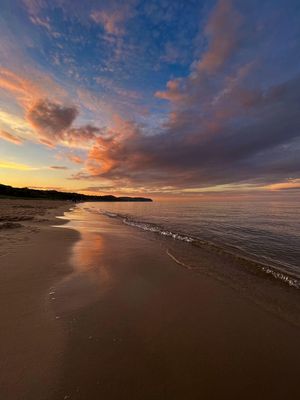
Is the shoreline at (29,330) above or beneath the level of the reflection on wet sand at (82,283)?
beneath

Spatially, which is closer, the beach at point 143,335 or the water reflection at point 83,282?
the beach at point 143,335

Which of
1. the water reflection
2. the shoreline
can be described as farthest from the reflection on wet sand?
the shoreline

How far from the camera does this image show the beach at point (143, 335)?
271 cm

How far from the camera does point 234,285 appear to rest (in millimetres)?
6375

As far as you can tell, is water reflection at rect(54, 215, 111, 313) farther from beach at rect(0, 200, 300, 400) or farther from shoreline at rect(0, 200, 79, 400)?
shoreline at rect(0, 200, 79, 400)

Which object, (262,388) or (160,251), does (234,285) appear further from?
(160,251)

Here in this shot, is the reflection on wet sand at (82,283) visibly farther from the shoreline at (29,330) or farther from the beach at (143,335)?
the shoreline at (29,330)

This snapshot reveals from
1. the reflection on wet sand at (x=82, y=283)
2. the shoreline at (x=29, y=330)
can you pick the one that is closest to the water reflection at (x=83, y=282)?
the reflection on wet sand at (x=82, y=283)

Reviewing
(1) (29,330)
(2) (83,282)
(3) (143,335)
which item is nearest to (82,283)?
(2) (83,282)

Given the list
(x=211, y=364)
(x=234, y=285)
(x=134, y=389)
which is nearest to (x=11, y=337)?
(x=134, y=389)

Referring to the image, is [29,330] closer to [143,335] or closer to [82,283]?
[143,335]

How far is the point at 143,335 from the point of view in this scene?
3746 millimetres

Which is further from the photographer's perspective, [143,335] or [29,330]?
[143,335]

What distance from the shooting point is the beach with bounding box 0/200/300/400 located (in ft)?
8.89
